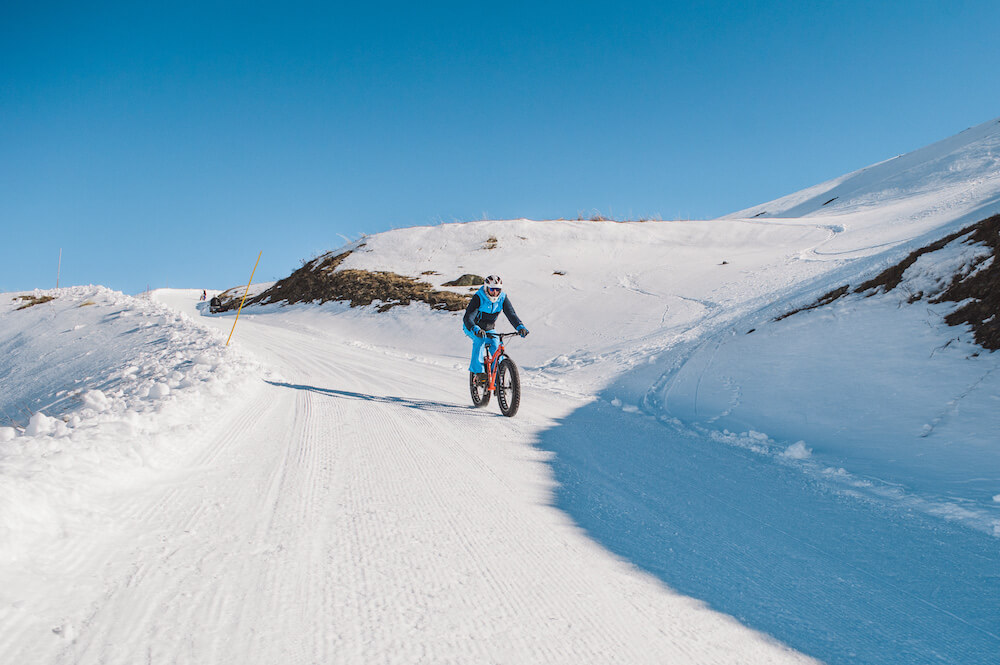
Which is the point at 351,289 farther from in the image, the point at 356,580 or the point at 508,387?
the point at 356,580

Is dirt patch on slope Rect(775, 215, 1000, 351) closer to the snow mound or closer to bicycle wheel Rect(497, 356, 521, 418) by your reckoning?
bicycle wheel Rect(497, 356, 521, 418)

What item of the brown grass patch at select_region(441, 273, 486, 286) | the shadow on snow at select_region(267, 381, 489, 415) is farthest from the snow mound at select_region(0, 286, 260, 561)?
the brown grass patch at select_region(441, 273, 486, 286)

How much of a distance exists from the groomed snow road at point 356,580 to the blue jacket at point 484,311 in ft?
11.4

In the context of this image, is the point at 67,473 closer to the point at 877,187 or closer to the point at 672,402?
the point at 672,402

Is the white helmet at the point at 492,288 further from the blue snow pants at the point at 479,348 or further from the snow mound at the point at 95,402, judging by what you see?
the snow mound at the point at 95,402

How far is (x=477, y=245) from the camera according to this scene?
29.1m

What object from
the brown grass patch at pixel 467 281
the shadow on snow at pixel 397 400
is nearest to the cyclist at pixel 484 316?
the shadow on snow at pixel 397 400

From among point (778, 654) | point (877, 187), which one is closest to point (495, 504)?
point (778, 654)

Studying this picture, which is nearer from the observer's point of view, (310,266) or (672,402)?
(672,402)

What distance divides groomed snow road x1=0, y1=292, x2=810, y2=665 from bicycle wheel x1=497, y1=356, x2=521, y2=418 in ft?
8.07

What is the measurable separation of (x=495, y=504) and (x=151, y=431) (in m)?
3.04

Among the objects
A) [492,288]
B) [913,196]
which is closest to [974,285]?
[492,288]

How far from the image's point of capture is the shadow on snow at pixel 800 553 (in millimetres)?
2291

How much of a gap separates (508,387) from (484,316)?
123cm
